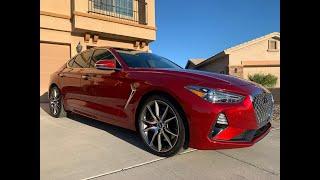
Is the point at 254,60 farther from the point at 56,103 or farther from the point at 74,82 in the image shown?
the point at 74,82

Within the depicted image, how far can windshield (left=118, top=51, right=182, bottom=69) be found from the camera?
4558mm

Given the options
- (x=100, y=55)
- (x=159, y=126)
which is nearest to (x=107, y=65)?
(x=100, y=55)

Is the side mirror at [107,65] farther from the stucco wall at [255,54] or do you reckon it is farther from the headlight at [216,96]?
the stucco wall at [255,54]

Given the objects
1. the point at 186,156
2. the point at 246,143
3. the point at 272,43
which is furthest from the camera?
the point at 272,43

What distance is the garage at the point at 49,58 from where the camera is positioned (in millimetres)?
9883

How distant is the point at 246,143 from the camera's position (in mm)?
3301

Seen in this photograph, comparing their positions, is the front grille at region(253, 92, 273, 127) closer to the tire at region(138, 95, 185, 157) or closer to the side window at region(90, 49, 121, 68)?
the tire at region(138, 95, 185, 157)

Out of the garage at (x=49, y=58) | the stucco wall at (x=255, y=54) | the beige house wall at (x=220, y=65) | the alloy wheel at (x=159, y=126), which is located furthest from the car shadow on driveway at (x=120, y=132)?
the stucco wall at (x=255, y=54)

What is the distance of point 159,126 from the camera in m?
3.71

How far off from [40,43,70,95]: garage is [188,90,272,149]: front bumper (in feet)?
25.1

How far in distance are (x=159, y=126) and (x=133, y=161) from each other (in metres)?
0.53
